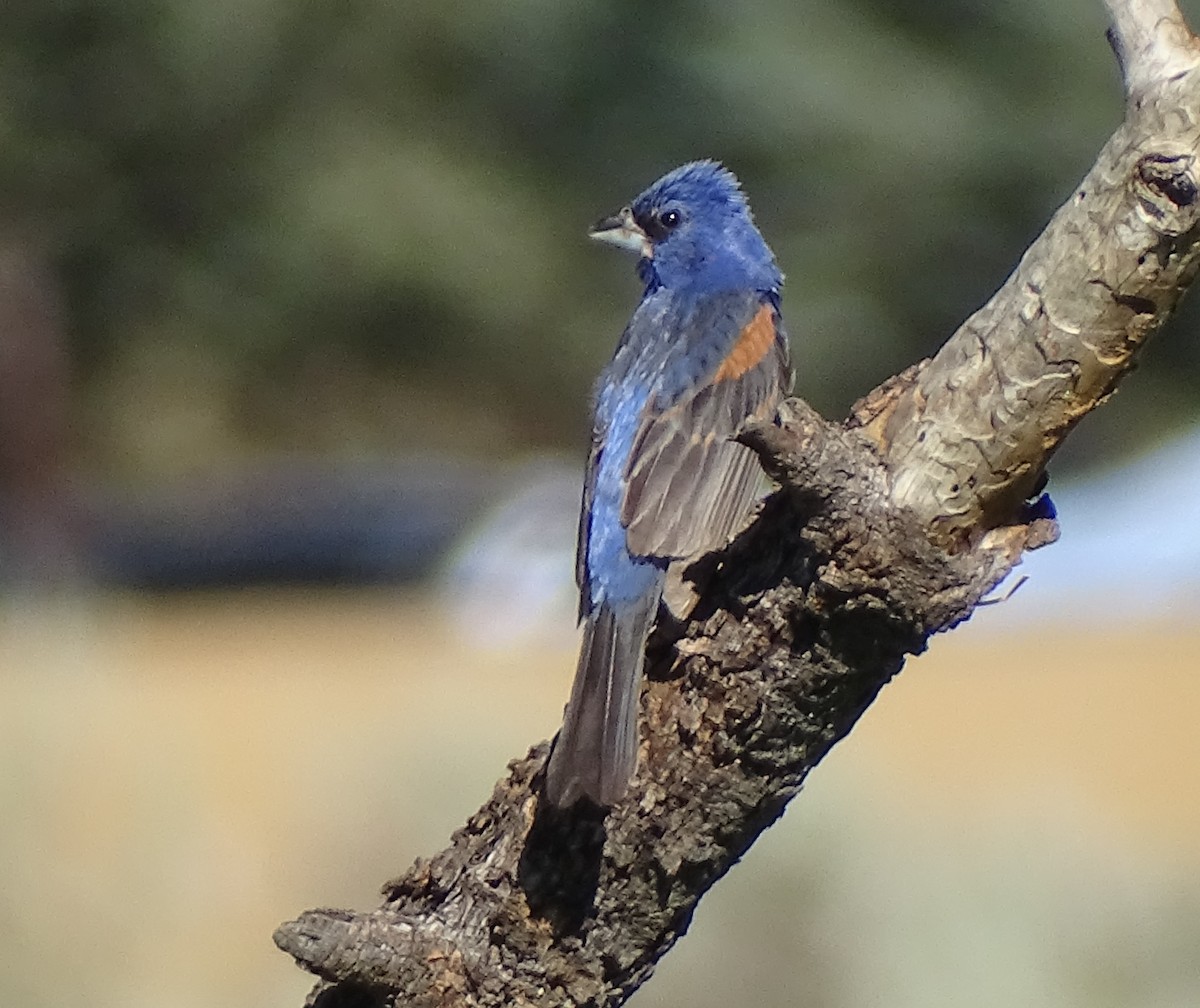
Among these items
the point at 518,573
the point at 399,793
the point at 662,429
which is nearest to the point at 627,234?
the point at 662,429

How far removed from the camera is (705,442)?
14.1 ft

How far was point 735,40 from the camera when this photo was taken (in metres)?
20.2

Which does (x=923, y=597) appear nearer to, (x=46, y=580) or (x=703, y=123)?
(x=46, y=580)

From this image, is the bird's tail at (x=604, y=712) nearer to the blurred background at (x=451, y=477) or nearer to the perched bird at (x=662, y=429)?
the perched bird at (x=662, y=429)

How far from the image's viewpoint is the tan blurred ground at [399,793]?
7.54 m

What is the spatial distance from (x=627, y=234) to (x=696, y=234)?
0.67 ft

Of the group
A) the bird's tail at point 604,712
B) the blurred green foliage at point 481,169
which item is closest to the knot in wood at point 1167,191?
the bird's tail at point 604,712

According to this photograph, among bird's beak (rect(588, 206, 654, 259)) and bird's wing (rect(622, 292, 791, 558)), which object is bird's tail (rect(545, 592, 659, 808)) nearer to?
bird's wing (rect(622, 292, 791, 558))

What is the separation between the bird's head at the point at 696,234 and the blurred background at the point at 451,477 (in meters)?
2.76

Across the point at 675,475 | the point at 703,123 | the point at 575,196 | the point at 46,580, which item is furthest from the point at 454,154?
the point at 675,475

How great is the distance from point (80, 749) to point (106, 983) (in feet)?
6.78

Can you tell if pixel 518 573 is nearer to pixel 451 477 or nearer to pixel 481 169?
pixel 451 477

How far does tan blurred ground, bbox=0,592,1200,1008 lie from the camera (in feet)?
24.7

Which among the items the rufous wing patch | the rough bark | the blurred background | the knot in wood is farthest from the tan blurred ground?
the knot in wood
